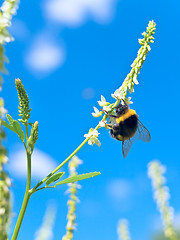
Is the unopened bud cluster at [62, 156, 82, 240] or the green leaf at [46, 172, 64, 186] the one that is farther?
the unopened bud cluster at [62, 156, 82, 240]

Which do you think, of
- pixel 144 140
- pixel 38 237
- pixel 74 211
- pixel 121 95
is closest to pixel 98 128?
pixel 121 95

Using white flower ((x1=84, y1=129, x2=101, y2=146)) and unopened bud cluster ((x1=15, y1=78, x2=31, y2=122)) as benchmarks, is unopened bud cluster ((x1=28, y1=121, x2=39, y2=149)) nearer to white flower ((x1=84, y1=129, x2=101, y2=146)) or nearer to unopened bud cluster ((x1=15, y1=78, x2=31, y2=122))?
unopened bud cluster ((x1=15, y1=78, x2=31, y2=122))

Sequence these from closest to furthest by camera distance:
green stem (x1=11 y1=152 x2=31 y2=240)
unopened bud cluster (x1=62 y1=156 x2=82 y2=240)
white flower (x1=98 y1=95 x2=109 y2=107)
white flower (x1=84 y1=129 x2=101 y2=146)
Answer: green stem (x1=11 y1=152 x2=31 y2=240)
white flower (x1=84 y1=129 x2=101 y2=146)
white flower (x1=98 y1=95 x2=109 y2=107)
unopened bud cluster (x1=62 y1=156 x2=82 y2=240)

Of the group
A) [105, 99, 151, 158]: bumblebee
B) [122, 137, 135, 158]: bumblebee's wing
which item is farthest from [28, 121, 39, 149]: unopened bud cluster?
[122, 137, 135, 158]: bumblebee's wing

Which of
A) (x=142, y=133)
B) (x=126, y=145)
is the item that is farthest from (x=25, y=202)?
(x=142, y=133)

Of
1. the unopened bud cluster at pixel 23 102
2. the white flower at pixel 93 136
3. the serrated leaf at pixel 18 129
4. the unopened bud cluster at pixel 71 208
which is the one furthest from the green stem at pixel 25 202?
the unopened bud cluster at pixel 71 208

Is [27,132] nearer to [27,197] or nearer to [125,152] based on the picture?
[27,197]

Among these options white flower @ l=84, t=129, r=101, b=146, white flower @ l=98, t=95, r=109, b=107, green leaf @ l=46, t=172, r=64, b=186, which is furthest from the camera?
white flower @ l=98, t=95, r=109, b=107

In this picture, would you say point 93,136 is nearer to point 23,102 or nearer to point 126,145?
point 23,102

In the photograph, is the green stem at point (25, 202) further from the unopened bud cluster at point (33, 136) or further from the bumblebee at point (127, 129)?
the bumblebee at point (127, 129)
